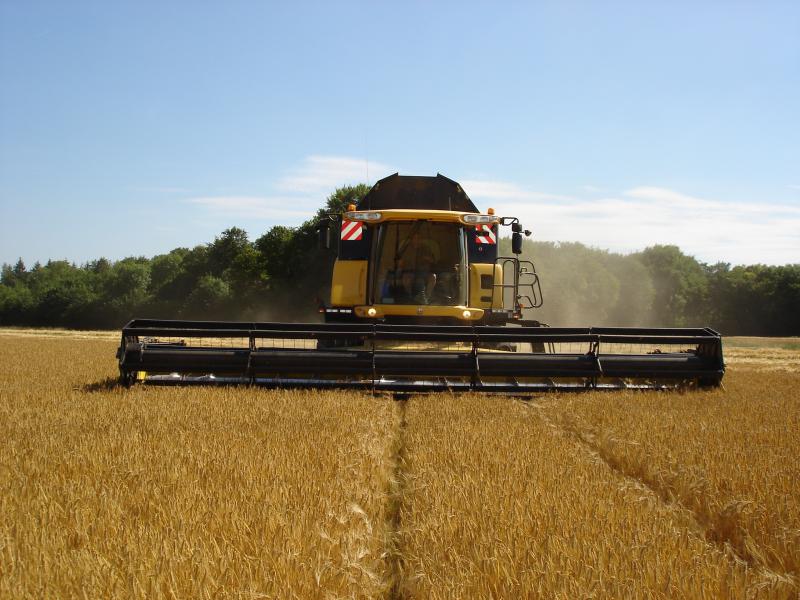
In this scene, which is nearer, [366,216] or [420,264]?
[366,216]

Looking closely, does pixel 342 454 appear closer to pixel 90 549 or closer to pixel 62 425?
pixel 90 549

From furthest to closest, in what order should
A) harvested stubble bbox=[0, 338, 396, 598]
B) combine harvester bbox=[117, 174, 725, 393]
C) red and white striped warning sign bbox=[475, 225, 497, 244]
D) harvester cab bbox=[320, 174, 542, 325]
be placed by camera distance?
red and white striped warning sign bbox=[475, 225, 497, 244] → harvester cab bbox=[320, 174, 542, 325] → combine harvester bbox=[117, 174, 725, 393] → harvested stubble bbox=[0, 338, 396, 598]

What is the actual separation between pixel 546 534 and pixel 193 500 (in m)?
1.71

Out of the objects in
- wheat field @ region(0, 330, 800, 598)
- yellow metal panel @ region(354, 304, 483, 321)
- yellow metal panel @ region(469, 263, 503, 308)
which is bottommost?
wheat field @ region(0, 330, 800, 598)

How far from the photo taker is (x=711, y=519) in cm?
362

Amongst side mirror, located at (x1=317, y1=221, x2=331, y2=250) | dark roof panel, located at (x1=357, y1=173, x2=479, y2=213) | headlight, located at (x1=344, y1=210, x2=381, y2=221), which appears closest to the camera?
headlight, located at (x1=344, y1=210, x2=381, y2=221)

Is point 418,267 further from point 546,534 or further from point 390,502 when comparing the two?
point 546,534

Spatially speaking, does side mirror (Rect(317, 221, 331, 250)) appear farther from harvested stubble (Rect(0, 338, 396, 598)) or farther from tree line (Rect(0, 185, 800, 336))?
tree line (Rect(0, 185, 800, 336))

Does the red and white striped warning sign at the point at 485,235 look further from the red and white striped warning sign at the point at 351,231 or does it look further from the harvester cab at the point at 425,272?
the red and white striped warning sign at the point at 351,231

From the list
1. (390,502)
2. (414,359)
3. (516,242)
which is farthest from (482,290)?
(390,502)

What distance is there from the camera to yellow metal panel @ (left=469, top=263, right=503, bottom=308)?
32.0ft

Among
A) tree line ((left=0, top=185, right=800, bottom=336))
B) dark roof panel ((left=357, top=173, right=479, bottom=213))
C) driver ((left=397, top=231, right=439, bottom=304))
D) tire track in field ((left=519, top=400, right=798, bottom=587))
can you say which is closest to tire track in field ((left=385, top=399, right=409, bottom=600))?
tire track in field ((left=519, top=400, right=798, bottom=587))

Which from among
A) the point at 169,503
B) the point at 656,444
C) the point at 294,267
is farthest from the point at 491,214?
the point at 294,267

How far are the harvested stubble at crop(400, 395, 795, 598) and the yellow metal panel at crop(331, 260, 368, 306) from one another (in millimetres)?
5289
